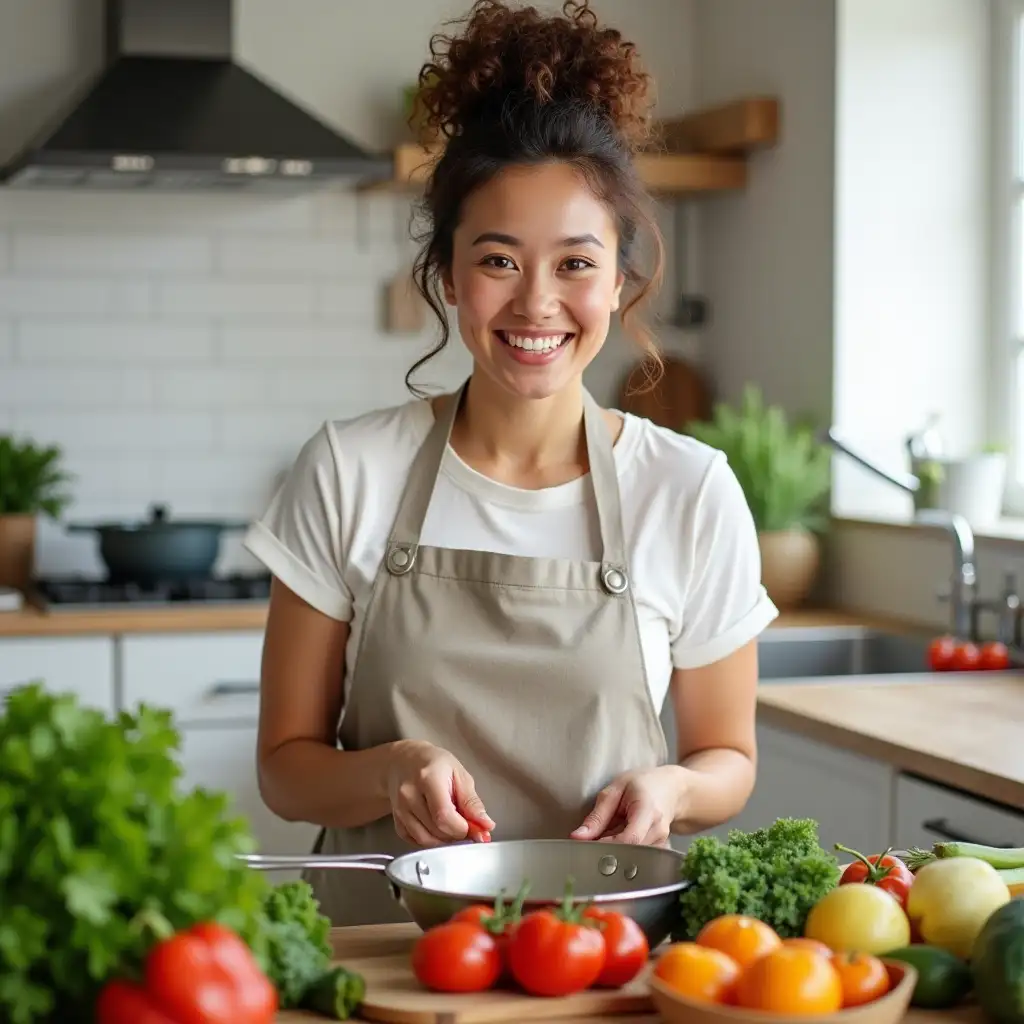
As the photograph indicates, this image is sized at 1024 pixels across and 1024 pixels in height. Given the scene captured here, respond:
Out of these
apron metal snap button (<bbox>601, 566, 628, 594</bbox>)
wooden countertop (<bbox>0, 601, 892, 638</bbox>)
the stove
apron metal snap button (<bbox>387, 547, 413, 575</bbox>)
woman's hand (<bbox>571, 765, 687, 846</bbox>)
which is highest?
apron metal snap button (<bbox>387, 547, 413, 575</bbox>)

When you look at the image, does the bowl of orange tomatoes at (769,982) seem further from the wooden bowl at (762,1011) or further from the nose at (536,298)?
the nose at (536,298)

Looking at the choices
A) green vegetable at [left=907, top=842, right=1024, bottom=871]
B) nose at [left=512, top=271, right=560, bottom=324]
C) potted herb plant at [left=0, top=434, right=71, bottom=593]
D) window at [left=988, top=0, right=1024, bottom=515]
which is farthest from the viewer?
potted herb plant at [left=0, top=434, right=71, bottom=593]

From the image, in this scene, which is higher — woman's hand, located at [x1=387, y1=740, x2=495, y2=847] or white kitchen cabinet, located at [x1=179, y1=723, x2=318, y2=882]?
woman's hand, located at [x1=387, y1=740, x2=495, y2=847]

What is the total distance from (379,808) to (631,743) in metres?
0.30

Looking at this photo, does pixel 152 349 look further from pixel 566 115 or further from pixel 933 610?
pixel 566 115

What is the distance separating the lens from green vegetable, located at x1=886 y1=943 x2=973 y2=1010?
128 cm

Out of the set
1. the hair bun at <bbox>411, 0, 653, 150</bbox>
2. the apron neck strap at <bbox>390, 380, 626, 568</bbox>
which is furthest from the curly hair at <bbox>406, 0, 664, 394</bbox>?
the apron neck strap at <bbox>390, 380, 626, 568</bbox>

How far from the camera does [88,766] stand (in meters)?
1.07

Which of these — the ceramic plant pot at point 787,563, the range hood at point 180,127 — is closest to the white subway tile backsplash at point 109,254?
the range hood at point 180,127

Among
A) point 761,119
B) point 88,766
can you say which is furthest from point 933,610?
point 88,766

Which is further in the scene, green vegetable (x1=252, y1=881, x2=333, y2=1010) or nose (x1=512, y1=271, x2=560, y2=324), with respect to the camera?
nose (x1=512, y1=271, x2=560, y2=324)

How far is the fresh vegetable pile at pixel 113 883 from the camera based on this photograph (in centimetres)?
101

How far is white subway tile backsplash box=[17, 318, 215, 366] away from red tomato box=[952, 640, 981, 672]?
199 cm

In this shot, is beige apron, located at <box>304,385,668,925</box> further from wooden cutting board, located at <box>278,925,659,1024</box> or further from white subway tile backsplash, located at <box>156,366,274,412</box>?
white subway tile backsplash, located at <box>156,366,274,412</box>
